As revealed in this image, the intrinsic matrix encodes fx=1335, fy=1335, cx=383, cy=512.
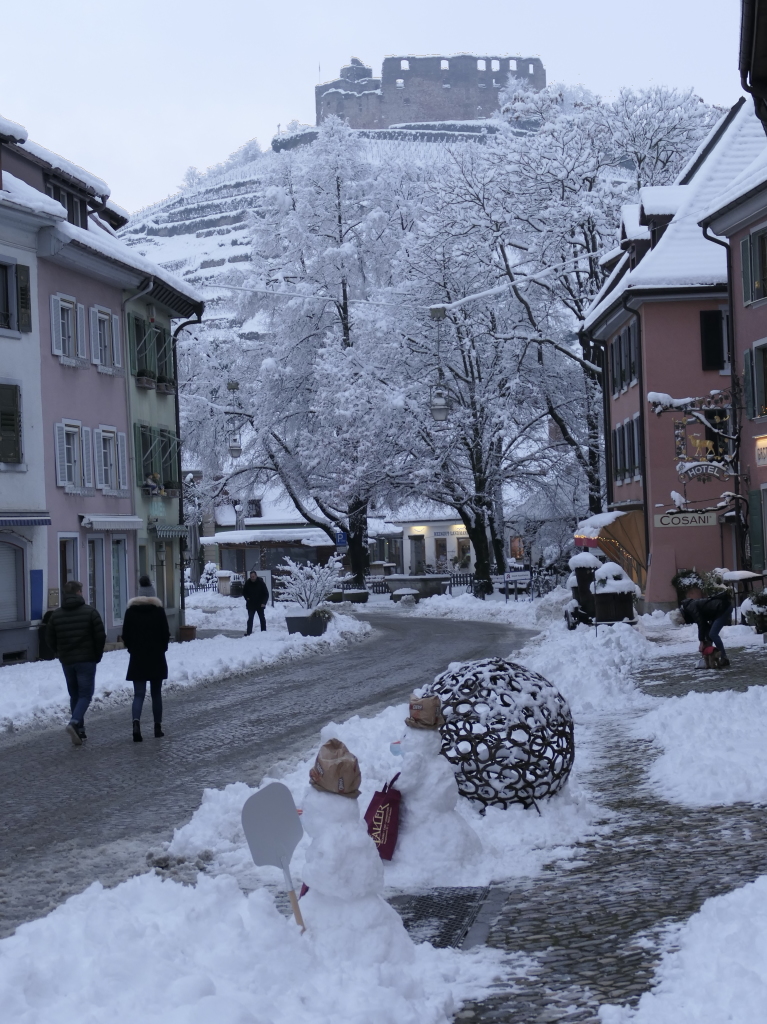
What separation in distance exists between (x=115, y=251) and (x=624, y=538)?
51.5ft

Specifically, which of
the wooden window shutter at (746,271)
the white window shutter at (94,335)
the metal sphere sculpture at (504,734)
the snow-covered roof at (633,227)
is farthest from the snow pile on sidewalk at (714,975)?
the snow-covered roof at (633,227)

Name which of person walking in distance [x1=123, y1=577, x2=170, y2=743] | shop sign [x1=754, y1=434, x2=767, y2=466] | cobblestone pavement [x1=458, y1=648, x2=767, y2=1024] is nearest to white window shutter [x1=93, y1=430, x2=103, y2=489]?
shop sign [x1=754, y1=434, x2=767, y2=466]

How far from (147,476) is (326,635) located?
20.9ft

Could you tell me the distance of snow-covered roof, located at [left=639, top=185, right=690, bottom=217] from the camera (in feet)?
117

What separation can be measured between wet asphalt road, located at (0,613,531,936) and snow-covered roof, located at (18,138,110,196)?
12.9 metres

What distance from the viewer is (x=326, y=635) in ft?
107

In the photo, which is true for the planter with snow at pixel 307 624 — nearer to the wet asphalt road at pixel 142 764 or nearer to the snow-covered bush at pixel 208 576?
the wet asphalt road at pixel 142 764

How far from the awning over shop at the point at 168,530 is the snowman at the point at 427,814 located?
27664 millimetres

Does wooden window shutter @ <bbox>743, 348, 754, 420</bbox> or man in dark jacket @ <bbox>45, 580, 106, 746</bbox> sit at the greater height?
wooden window shutter @ <bbox>743, 348, 754, 420</bbox>

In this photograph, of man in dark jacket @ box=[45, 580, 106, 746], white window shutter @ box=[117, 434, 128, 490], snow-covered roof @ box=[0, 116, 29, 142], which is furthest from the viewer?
white window shutter @ box=[117, 434, 128, 490]

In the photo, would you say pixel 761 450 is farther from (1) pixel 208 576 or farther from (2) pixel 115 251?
(1) pixel 208 576

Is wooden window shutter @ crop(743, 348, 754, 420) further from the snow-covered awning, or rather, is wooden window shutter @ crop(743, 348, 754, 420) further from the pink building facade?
the snow-covered awning

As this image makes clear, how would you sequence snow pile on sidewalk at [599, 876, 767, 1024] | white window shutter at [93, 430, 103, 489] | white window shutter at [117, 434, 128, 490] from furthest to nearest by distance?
white window shutter at [117, 434, 128, 490], white window shutter at [93, 430, 103, 489], snow pile on sidewalk at [599, 876, 767, 1024]

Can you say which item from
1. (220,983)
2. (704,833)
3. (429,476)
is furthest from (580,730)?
(429,476)
